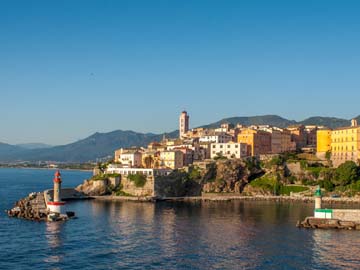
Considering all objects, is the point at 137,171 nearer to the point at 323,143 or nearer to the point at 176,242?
the point at 323,143

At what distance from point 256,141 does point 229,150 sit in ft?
17.0

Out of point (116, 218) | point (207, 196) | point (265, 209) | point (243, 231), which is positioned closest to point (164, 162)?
point (207, 196)

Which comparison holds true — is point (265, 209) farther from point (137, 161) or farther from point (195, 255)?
point (137, 161)

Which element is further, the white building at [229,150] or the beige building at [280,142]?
the beige building at [280,142]

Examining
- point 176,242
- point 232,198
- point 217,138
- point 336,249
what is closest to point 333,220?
point 336,249

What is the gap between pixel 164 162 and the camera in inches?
3492

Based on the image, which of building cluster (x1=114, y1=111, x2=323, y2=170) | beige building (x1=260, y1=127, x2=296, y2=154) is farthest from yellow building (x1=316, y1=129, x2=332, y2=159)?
beige building (x1=260, y1=127, x2=296, y2=154)

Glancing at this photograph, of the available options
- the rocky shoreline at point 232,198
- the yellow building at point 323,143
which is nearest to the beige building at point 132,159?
the rocky shoreline at point 232,198

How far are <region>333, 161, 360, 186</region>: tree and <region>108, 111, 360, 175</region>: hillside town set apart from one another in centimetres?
350

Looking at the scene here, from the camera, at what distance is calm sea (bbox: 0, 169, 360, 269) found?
114 ft

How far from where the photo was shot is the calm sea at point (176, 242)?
34.9 metres

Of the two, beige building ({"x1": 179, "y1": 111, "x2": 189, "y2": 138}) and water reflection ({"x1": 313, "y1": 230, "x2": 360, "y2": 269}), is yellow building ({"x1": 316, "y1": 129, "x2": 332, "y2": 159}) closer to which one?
water reflection ({"x1": 313, "y1": 230, "x2": 360, "y2": 269})

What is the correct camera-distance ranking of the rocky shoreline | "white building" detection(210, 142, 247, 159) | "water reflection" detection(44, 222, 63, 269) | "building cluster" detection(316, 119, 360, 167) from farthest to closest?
"white building" detection(210, 142, 247, 159), "building cluster" detection(316, 119, 360, 167), the rocky shoreline, "water reflection" detection(44, 222, 63, 269)

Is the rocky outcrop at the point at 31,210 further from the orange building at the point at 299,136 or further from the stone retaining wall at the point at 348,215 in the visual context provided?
the orange building at the point at 299,136
